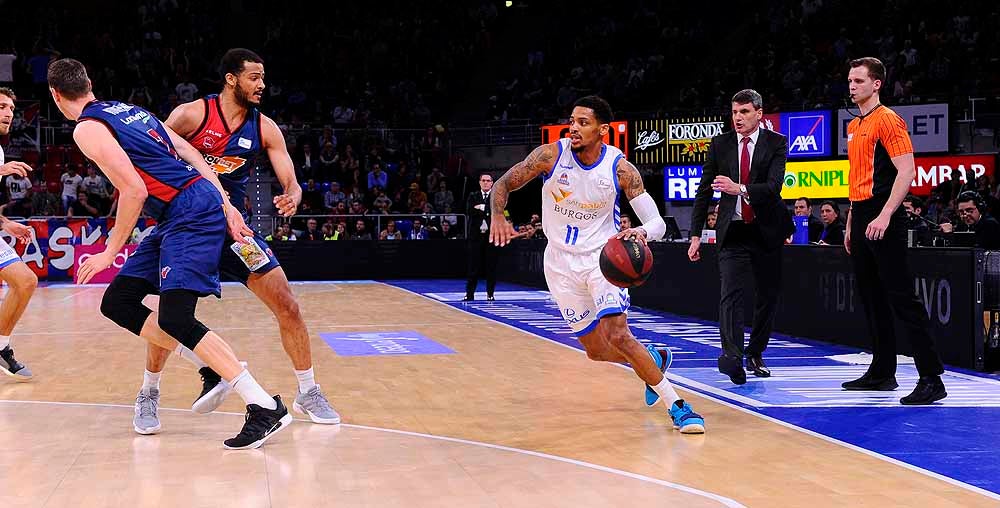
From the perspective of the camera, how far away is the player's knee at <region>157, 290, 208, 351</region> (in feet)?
17.0

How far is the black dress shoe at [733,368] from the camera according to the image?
7.25m

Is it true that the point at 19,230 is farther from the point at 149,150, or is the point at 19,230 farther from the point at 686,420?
the point at 686,420

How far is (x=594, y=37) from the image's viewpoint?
95.8 ft

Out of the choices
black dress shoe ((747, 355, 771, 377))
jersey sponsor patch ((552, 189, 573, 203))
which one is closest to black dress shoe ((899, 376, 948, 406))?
black dress shoe ((747, 355, 771, 377))

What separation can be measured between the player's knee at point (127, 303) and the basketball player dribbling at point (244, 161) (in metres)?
0.36

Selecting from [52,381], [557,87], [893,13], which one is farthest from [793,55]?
[52,381]

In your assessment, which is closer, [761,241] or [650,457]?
[650,457]

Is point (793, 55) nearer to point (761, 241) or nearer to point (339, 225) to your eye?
point (339, 225)

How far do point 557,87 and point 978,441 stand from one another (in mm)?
22847

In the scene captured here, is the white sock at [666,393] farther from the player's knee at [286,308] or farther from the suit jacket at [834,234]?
the suit jacket at [834,234]

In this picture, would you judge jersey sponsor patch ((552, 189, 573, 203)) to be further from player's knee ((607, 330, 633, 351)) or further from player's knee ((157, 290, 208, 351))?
player's knee ((157, 290, 208, 351))

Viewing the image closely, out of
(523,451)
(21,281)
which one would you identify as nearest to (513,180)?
(523,451)

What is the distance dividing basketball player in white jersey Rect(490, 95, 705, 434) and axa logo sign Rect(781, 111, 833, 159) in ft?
44.6

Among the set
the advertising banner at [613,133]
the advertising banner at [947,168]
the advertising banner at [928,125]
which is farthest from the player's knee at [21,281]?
the advertising banner at [947,168]
